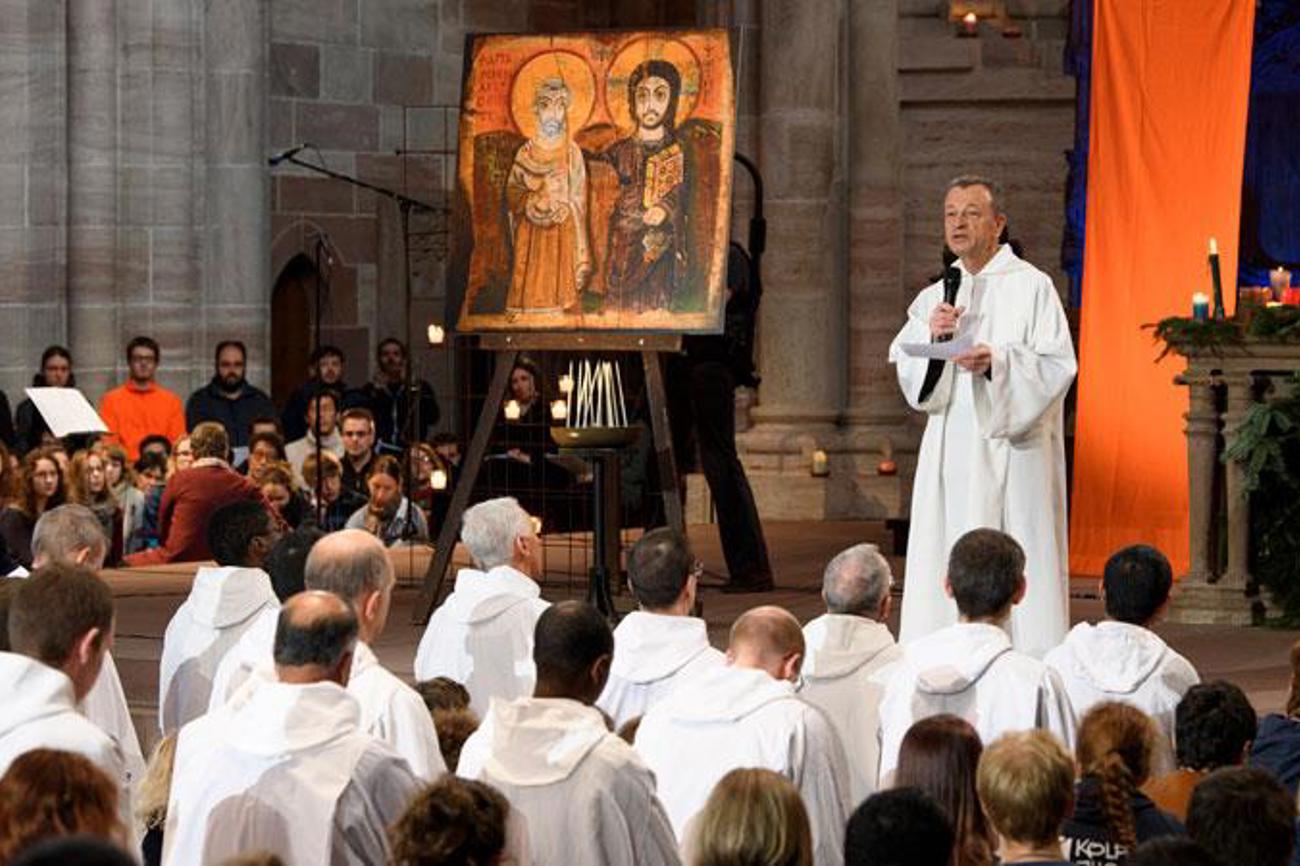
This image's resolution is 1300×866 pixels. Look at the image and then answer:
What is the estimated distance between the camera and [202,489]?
534 inches

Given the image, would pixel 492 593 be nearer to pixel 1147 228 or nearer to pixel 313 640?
pixel 313 640

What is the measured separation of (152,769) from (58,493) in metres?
7.25

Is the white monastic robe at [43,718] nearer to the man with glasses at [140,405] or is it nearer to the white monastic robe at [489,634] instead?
the white monastic robe at [489,634]

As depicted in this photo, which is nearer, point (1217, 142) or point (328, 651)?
point (328, 651)

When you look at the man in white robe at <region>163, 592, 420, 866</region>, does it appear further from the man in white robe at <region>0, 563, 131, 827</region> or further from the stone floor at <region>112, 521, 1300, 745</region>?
the stone floor at <region>112, 521, 1300, 745</region>

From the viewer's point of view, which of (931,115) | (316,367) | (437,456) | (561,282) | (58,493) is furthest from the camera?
(931,115)

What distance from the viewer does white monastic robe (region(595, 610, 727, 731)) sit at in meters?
7.58

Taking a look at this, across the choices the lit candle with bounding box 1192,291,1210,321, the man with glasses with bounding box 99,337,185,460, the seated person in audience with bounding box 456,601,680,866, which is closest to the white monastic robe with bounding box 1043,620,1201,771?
the seated person in audience with bounding box 456,601,680,866

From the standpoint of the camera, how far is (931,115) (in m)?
19.0

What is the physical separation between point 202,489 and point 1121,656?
6557 millimetres

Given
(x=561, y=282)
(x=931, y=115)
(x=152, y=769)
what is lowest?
(x=152, y=769)

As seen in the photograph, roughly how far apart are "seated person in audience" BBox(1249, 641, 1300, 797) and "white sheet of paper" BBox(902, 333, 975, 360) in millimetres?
2088

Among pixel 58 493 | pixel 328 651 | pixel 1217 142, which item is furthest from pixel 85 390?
pixel 328 651

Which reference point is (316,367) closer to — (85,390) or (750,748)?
(85,390)
